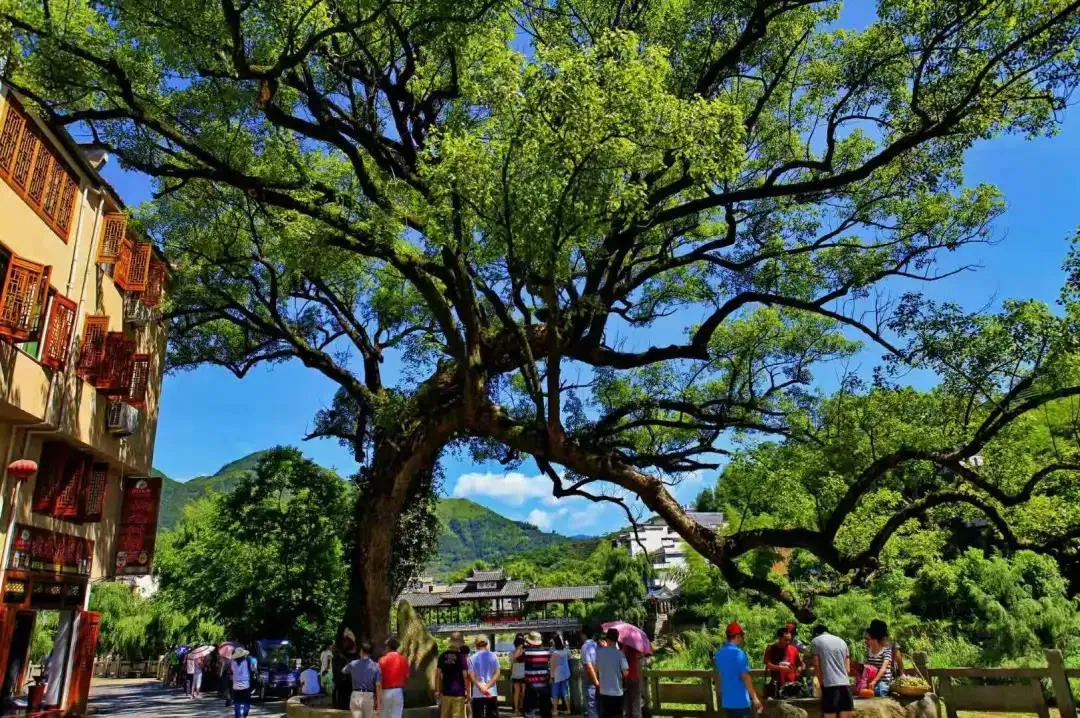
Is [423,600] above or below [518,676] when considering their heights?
above

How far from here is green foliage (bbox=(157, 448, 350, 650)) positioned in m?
18.7

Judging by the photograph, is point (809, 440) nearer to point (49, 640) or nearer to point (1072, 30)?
point (1072, 30)

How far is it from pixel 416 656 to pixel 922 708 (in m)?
6.73

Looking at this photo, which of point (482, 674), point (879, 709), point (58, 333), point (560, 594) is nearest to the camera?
point (879, 709)

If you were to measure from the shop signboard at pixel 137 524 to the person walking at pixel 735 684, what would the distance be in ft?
34.4

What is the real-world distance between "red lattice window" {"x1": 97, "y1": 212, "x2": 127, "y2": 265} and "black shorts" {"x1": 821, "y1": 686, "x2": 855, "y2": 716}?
1199 cm

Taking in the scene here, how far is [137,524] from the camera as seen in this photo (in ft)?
42.9

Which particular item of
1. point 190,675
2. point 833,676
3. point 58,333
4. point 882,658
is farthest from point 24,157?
point 190,675

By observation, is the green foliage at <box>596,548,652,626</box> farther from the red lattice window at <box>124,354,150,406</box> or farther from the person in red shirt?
the red lattice window at <box>124,354,150,406</box>

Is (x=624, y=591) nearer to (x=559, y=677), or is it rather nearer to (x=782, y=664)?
(x=559, y=677)

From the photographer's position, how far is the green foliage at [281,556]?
1867 centimetres

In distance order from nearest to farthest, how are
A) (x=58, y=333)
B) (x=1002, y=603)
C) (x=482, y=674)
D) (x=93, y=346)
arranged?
(x=482, y=674) → (x=58, y=333) → (x=93, y=346) → (x=1002, y=603)

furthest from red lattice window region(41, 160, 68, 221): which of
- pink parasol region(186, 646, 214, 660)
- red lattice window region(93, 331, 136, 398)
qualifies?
pink parasol region(186, 646, 214, 660)

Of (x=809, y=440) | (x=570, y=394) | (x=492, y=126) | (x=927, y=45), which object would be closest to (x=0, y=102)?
(x=492, y=126)
